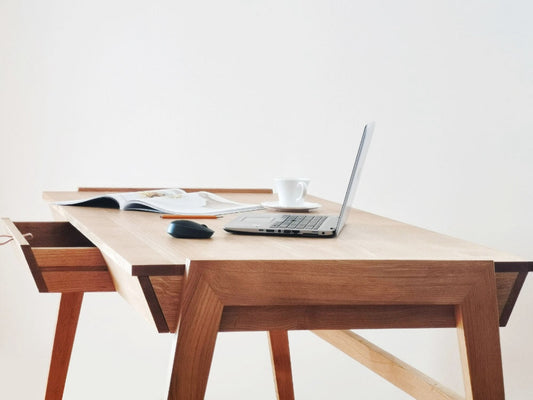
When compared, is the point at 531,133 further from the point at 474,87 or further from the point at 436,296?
the point at 436,296

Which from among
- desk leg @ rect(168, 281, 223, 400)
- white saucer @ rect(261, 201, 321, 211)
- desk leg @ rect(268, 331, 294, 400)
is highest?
white saucer @ rect(261, 201, 321, 211)

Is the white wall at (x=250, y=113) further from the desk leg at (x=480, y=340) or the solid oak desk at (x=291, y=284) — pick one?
the desk leg at (x=480, y=340)

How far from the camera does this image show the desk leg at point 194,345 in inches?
47.5

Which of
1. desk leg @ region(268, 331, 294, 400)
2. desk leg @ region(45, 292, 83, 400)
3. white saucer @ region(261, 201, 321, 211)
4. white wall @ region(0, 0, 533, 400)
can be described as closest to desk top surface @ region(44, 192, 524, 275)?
white saucer @ region(261, 201, 321, 211)

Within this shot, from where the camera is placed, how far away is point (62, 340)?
239 centimetres

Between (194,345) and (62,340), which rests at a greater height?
(194,345)

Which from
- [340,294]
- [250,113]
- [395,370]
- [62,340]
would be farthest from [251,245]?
[250,113]

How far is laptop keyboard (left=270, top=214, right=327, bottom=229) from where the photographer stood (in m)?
1.65

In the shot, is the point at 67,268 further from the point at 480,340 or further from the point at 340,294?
the point at 480,340

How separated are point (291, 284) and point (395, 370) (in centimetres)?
69

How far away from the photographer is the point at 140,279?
1.21 m

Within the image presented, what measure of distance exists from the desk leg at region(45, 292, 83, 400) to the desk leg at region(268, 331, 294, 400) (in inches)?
22.3

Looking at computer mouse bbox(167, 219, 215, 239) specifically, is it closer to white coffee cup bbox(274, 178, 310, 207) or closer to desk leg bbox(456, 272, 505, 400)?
desk leg bbox(456, 272, 505, 400)

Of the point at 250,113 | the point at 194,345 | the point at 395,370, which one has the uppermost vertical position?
the point at 250,113
